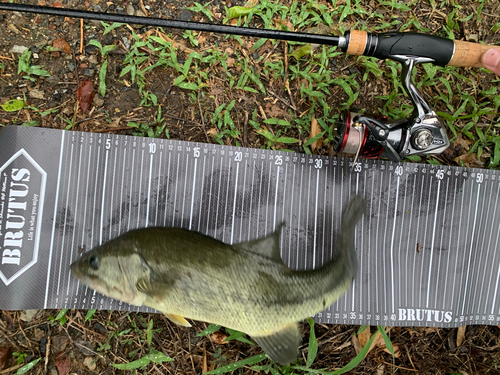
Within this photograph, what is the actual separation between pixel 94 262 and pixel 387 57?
2.46 m

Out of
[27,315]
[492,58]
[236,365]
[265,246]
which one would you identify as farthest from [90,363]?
[492,58]

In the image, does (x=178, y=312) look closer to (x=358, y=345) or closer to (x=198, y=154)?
(x=198, y=154)

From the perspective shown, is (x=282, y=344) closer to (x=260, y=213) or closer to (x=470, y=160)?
(x=260, y=213)

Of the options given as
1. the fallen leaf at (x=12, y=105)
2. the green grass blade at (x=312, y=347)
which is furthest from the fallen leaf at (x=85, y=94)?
the green grass blade at (x=312, y=347)

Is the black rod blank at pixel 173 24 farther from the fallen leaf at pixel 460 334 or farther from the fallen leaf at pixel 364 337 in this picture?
the fallen leaf at pixel 460 334

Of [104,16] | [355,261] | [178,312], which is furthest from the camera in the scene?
[355,261]

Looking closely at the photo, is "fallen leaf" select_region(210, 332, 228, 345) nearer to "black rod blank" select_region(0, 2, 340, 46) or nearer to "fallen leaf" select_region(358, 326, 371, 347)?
Answer: "fallen leaf" select_region(358, 326, 371, 347)

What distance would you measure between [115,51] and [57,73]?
0.52 meters

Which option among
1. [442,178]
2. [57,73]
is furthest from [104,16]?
[442,178]

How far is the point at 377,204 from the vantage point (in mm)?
2928

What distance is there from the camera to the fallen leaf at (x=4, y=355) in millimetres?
2891

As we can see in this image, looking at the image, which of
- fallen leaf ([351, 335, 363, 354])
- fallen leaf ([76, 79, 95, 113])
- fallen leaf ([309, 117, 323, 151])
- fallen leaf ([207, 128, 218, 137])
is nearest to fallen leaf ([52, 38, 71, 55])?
fallen leaf ([76, 79, 95, 113])

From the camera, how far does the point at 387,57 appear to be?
2.38 metres

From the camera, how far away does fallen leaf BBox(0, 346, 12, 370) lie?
9.48 ft
